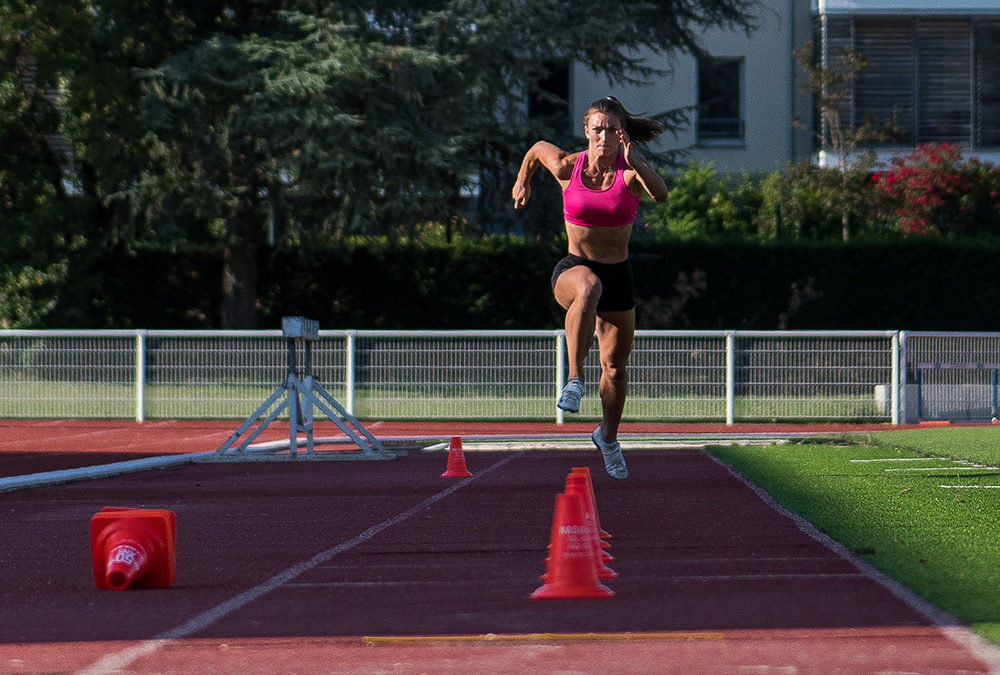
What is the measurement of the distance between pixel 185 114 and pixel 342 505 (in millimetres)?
16640

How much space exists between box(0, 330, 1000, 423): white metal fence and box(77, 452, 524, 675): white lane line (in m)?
14.3

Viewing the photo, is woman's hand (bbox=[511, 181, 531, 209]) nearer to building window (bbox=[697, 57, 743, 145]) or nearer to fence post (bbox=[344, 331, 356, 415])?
fence post (bbox=[344, 331, 356, 415])

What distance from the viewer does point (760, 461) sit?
1380cm

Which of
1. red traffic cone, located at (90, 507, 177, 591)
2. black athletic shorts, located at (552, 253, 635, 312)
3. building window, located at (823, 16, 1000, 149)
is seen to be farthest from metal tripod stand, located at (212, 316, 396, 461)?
building window, located at (823, 16, 1000, 149)

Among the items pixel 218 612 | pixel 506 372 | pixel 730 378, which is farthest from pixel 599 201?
pixel 730 378

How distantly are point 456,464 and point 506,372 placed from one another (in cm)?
1048

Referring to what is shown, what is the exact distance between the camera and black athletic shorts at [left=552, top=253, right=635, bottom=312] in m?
8.91

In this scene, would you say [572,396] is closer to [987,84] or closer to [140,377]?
[140,377]

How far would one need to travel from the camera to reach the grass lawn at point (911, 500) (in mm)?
5891

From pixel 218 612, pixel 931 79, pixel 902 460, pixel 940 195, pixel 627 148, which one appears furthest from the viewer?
pixel 931 79

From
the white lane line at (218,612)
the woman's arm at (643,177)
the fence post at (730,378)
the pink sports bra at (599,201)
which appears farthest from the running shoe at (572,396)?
the fence post at (730,378)

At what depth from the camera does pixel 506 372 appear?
23500 millimetres

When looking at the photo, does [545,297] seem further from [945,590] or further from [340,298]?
[945,590]

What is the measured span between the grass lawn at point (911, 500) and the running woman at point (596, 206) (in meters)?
1.73
